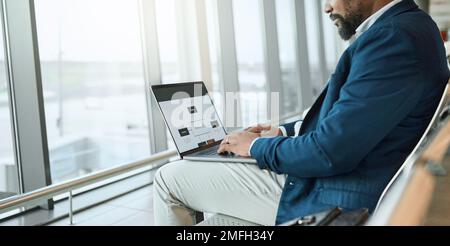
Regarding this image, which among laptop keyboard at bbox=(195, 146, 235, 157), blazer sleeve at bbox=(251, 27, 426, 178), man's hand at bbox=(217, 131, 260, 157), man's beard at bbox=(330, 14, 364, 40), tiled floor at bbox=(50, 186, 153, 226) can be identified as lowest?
tiled floor at bbox=(50, 186, 153, 226)

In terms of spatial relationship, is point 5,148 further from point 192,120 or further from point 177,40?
point 177,40

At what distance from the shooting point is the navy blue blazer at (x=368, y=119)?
863 millimetres

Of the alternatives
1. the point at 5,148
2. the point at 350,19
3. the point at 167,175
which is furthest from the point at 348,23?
the point at 5,148

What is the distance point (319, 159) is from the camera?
900 millimetres

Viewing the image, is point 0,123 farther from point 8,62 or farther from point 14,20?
point 14,20

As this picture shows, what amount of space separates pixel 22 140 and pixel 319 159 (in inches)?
80.8

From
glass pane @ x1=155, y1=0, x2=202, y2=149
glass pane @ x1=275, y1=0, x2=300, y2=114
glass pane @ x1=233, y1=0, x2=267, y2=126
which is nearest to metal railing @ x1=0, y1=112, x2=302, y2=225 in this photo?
glass pane @ x1=155, y1=0, x2=202, y2=149

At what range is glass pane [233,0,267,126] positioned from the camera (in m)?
4.21

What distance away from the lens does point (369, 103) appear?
85cm

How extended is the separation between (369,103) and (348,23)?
410 mm

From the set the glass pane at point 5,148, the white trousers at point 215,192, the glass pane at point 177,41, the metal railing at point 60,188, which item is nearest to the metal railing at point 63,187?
the metal railing at point 60,188

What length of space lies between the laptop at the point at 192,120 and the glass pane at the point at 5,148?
4.65 feet

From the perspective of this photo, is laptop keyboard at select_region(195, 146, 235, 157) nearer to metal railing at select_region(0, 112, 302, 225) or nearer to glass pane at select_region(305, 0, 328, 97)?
metal railing at select_region(0, 112, 302, 225)
